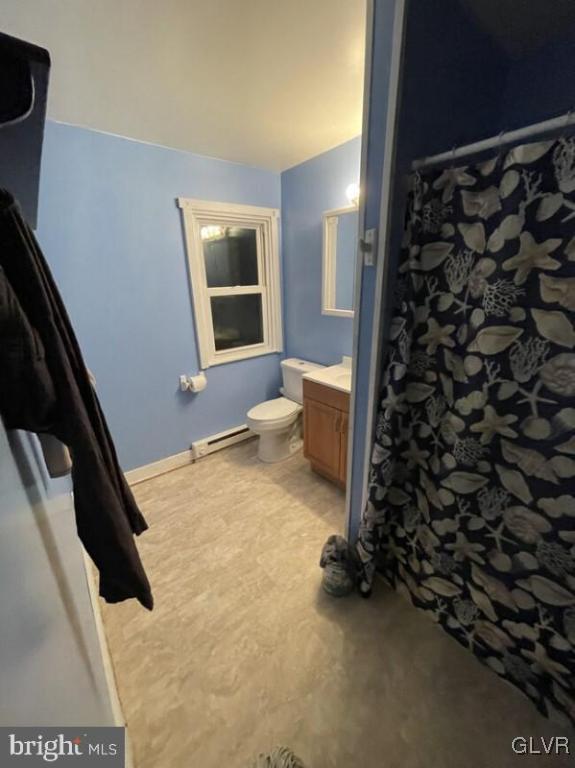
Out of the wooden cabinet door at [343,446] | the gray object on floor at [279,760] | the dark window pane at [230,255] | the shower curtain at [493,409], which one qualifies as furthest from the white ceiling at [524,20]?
the gray object on floor at [279,760]

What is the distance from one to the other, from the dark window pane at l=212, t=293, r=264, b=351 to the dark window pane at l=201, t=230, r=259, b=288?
0.14 meters

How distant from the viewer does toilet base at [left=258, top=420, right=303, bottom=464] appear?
2479 mm

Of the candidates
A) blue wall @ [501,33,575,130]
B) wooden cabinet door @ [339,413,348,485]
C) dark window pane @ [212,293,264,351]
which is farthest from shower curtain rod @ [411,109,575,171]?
dark window pane @ [212,293,264,351]

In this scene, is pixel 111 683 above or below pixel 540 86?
below

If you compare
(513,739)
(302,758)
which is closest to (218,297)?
(302,758)

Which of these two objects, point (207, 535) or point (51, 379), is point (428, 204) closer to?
point (51, 379)

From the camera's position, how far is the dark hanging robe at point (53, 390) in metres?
0.48

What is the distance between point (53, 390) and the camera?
55 cm

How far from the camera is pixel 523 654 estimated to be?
1094mm

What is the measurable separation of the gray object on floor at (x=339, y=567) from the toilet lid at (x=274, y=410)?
1.04m

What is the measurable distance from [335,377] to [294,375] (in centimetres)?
62

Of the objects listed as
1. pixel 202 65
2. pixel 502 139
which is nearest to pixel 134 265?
pixel 202 65

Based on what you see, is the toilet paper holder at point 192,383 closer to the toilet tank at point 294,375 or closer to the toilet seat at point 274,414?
the toilet seat at point 274,414

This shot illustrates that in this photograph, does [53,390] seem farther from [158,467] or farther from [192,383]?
[158,467]
